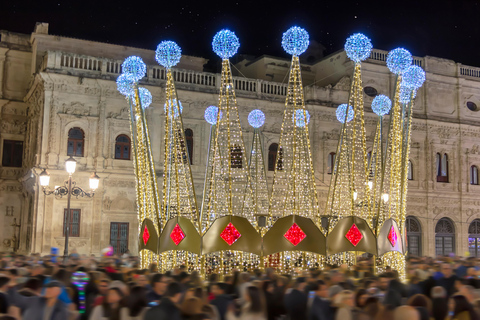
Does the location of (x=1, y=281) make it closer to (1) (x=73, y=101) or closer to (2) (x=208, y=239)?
(2) (x=208, y=239)

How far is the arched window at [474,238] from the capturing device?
31.2 metres

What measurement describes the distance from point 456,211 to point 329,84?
9.16 metres

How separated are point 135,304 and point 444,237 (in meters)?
25.7

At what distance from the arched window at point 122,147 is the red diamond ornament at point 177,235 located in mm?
13218

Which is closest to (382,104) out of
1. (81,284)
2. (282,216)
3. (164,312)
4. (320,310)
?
(282,216)

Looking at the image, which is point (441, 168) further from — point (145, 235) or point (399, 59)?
point (145, 235)

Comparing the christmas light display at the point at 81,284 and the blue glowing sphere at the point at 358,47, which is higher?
the blue glowing sphere at the point at 358,47

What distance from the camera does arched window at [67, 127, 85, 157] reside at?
24.0m

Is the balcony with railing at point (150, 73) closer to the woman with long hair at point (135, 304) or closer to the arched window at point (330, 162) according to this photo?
the arched window at point (330, 162)

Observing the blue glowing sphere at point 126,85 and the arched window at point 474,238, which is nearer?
the blue glowing sphere at point 126,85

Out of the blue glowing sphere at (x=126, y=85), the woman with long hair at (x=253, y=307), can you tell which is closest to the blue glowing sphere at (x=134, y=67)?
the blue glowing sphere at (x=126, y=85)

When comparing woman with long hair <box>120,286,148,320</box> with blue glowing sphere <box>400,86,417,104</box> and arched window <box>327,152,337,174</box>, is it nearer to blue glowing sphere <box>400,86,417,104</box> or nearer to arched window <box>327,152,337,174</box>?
blue glowing sphere <box>400,86,417,104</box>

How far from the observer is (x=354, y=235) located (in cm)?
1225

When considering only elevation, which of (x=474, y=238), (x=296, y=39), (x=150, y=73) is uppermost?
(x=150, y=73)
